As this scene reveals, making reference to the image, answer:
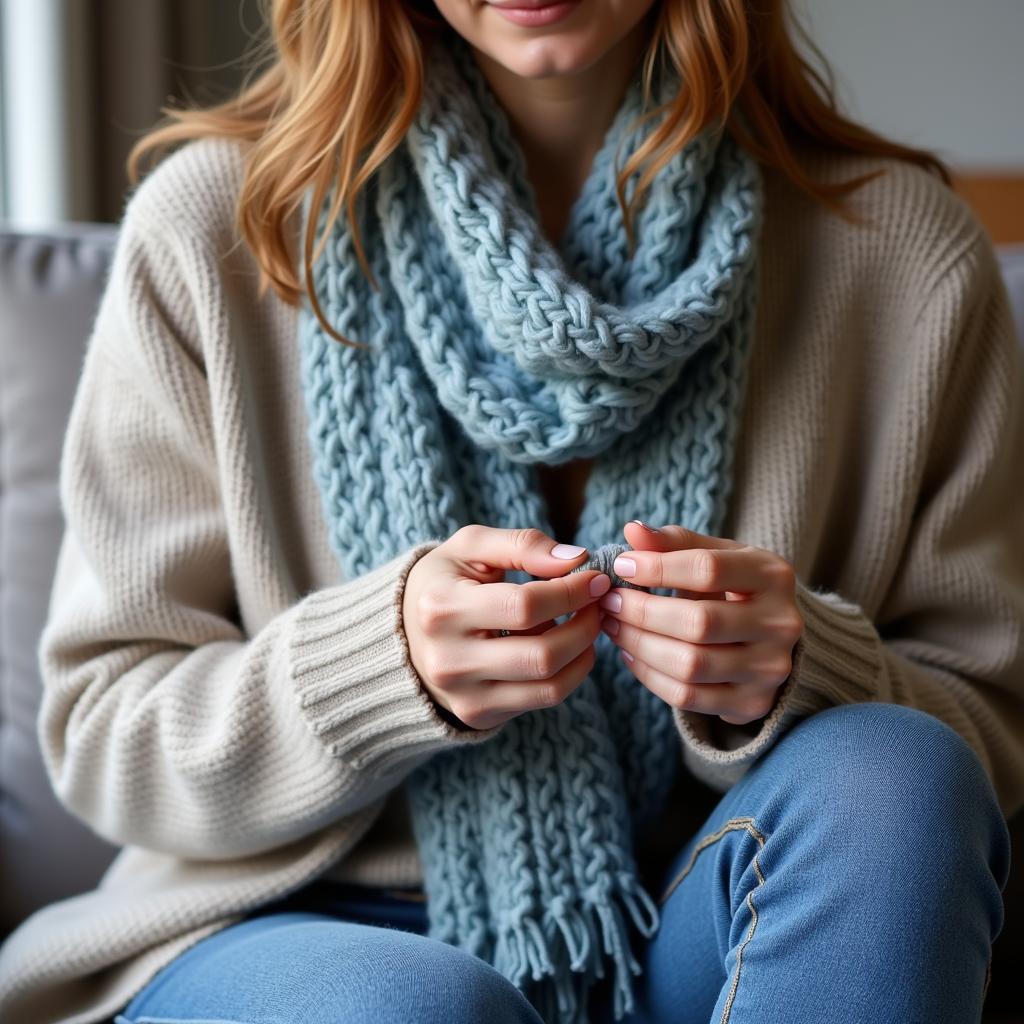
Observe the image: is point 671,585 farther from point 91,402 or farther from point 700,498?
point 91,402

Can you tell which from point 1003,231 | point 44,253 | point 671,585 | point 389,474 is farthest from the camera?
point 1003,231

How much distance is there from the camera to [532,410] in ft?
2.98

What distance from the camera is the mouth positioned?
858 mm

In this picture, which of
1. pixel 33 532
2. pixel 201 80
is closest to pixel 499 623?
pixel 33 532

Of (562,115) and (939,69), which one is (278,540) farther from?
(939,69)

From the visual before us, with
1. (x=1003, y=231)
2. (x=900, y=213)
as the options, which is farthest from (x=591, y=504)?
(x=1003, y=231)

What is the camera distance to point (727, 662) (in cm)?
77

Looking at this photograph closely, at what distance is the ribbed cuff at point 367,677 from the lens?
2.64ft

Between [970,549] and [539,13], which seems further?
[970,549]

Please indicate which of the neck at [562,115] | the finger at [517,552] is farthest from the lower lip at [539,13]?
the finger at [517,552]

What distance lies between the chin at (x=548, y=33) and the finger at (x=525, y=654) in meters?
0.40

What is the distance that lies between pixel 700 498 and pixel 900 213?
1.00 ft

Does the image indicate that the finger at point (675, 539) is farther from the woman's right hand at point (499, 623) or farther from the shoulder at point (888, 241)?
the shoulder at point (888, 241)

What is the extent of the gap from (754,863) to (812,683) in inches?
5.1
